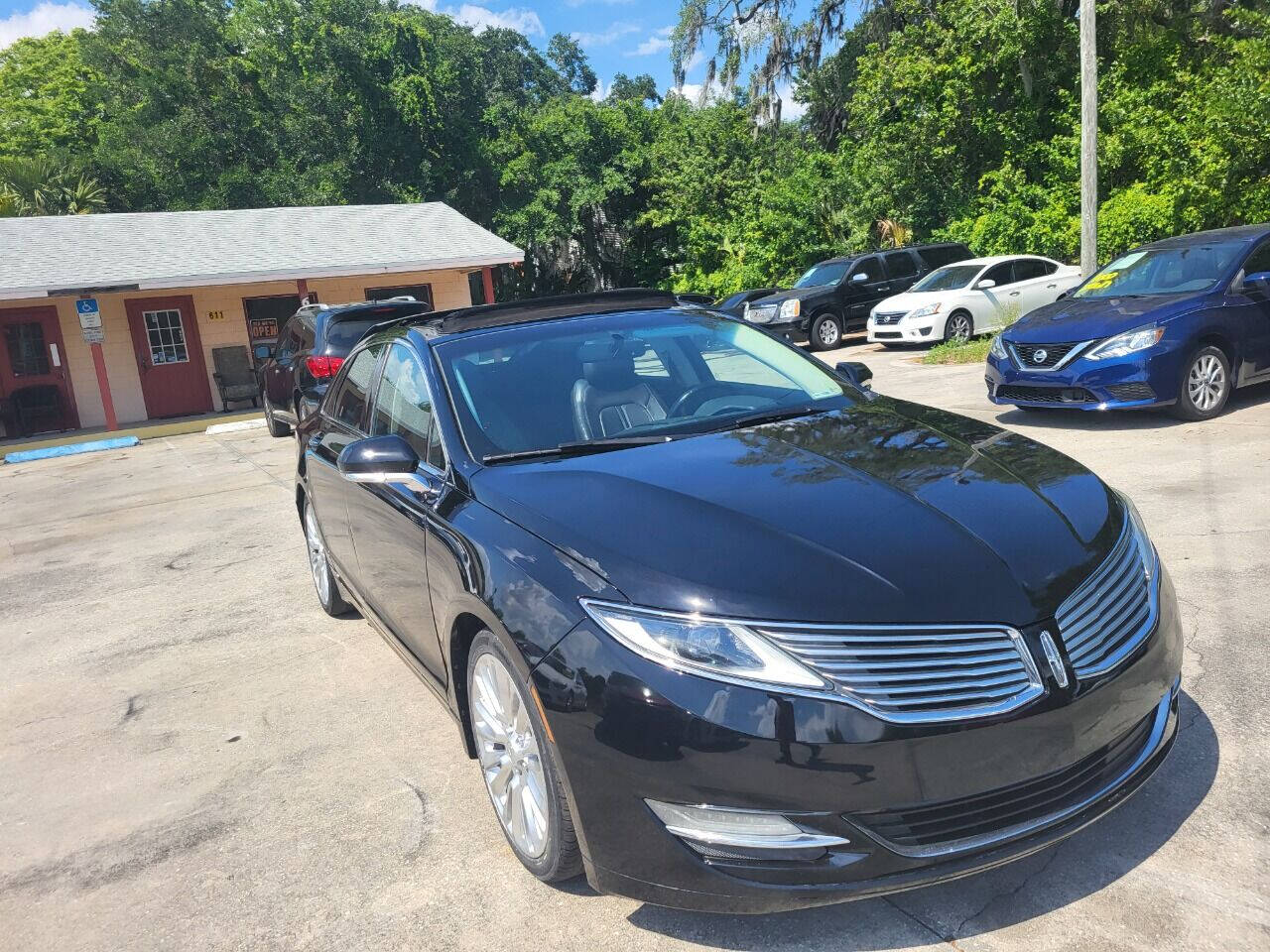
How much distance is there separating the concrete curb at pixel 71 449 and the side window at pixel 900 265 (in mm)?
14075

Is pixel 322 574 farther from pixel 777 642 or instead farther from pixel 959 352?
pixel 959 352

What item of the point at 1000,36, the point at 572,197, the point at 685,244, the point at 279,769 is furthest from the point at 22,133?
the point at 279,769

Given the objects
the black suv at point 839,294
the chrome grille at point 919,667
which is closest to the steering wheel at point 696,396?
the chrome grille at point 919,667

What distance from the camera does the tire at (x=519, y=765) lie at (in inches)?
102

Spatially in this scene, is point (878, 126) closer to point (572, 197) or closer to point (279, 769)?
point (572, 197)

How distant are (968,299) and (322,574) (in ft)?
43.5

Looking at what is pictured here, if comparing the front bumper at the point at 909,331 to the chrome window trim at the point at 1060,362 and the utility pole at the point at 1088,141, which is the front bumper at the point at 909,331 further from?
the chrome window trim at the point at 1060,362

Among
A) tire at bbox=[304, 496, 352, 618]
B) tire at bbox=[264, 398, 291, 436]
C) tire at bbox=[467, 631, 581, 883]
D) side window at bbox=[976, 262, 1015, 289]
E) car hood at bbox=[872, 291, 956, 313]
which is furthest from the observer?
side window at bbox=[976, 262, 1015, 289]

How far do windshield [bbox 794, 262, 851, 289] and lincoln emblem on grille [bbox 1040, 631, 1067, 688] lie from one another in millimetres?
17426

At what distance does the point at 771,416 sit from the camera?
3639 millimetres

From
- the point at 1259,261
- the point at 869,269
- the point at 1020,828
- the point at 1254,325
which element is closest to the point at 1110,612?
the point at 1020,828

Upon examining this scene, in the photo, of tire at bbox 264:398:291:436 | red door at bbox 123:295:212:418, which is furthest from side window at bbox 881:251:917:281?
red door at bbox 123:295:212:418

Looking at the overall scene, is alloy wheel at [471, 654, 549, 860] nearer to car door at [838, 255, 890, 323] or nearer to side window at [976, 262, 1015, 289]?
side window at [976, 262, 1015, 289]

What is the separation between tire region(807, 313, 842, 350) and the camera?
18.8 metres
